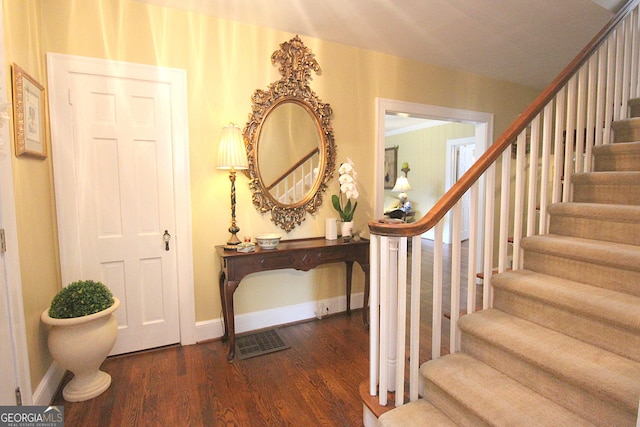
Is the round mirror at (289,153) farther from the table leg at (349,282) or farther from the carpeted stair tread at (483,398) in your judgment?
the carpeted stair tread at (483,398)

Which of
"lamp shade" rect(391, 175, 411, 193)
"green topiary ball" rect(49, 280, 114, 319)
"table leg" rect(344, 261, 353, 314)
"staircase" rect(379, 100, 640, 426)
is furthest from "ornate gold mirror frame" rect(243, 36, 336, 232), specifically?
"lamp shade" rect(391, 175, 411, 193)

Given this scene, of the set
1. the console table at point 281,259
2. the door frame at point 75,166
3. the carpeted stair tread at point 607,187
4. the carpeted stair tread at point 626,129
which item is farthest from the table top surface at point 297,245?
the carpeted stair tread at point 626,129

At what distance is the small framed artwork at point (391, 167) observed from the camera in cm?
805

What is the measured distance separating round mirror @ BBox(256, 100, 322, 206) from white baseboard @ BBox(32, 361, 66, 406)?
75.5 inches

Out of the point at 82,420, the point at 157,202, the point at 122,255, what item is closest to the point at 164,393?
the point at 82,420

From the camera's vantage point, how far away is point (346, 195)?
9.96 feet

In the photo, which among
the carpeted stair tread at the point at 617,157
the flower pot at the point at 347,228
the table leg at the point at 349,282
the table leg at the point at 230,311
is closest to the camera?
the carpeted stair tread at the point at 617,157

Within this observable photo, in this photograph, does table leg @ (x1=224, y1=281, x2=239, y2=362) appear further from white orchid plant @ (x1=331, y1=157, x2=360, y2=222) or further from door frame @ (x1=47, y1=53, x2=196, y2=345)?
white orchid plant @ (x1=331, y1=157, x2=360, y2=222)

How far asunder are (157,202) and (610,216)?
3064mm

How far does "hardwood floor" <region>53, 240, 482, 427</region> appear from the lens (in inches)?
73.5

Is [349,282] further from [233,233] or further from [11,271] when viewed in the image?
[11,271]

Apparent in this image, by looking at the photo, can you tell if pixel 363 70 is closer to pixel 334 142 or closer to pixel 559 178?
pixel 334 142

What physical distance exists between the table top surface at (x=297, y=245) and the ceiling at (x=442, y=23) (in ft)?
6.08

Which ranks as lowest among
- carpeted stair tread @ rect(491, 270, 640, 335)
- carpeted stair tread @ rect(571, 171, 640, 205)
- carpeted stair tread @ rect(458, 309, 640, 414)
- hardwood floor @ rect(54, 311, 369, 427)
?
hardwood floor @ rect(54, 311, 369, 427)
